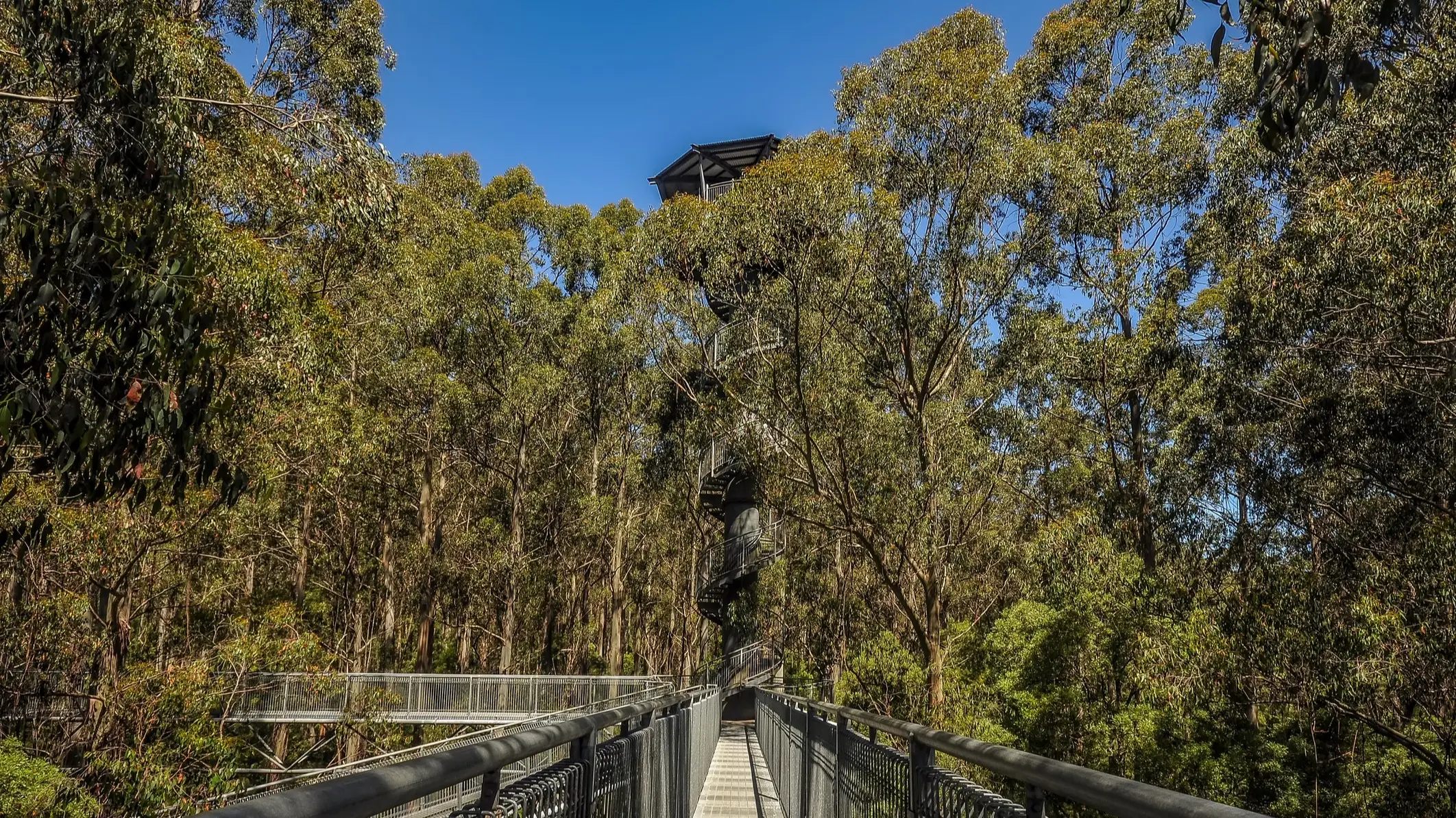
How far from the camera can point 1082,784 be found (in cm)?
130

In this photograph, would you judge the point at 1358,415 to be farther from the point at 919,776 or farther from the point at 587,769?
the point at 587,769

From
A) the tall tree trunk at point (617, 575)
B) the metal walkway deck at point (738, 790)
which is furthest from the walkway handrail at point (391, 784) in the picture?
the tall tree trunk at point (617, 575)

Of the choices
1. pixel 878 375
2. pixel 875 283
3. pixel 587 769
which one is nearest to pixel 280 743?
pixel 878 375

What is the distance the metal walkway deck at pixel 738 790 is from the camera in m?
7.85

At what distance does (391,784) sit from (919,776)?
1.65 meters

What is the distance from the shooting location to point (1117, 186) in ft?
58.6

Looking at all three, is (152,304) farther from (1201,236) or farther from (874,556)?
(1201,236)

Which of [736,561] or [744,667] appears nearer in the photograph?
[736,561]

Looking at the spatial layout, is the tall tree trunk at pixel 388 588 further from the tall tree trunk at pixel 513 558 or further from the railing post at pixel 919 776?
the railing post at pixel 919 776

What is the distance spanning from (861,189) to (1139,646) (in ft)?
27.1

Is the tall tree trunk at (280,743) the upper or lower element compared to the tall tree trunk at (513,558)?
lower

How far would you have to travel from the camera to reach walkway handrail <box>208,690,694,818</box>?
0.98 metres

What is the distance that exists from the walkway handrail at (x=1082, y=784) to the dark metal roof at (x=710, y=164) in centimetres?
2578

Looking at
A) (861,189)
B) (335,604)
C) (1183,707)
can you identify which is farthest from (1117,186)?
(335,604)
